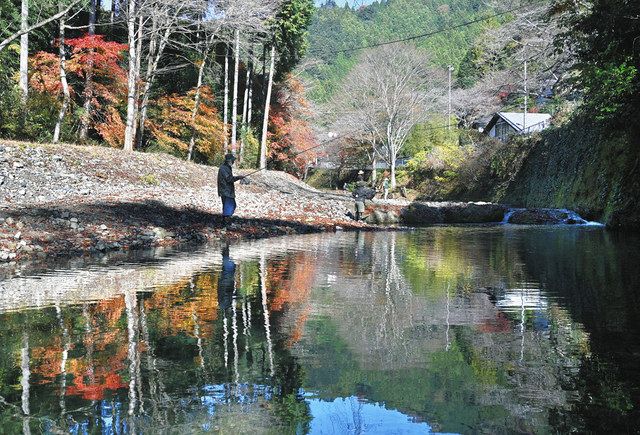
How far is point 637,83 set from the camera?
54.5ft

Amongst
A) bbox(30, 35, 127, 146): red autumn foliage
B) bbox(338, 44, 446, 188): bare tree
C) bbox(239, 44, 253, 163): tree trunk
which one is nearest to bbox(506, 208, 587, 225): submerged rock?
bbox(30, 35, 127, 146): red autumn foliage

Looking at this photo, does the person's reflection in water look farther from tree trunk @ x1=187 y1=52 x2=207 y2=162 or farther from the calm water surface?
tree trunk @ x1=187 y1=52 x2=207 y2=162

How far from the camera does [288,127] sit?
48000 mm

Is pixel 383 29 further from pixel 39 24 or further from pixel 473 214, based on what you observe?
pixel 39 24

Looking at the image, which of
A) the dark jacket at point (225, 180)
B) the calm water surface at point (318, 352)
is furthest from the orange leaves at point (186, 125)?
the calm water surface at point (318, 352)

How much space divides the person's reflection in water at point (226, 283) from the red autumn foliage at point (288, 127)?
3622 cm

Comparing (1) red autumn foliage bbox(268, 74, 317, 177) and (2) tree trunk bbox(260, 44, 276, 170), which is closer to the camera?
(2) tree trunk bbox(260, 44, 276, 170)

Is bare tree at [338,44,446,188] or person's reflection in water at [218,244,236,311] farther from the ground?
bare tree at [338,44,446,188]

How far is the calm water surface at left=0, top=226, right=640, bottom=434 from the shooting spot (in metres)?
3.50

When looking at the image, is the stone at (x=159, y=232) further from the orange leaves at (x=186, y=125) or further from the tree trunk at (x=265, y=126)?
the tree trunk at (x=265, y=126)

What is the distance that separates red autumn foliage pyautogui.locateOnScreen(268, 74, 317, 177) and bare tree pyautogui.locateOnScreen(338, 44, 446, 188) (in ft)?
15.6

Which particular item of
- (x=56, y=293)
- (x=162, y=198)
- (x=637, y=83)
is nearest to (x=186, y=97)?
(x=162, y=198)

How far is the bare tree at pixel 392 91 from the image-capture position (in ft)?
159

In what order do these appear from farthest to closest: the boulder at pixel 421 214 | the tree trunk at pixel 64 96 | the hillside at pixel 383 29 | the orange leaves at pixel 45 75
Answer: the hillside at pixel 383 29
the boulder at pixel 421 214
the orange leaves at pixel 45 75
the tree trunk at pixel 64 96
